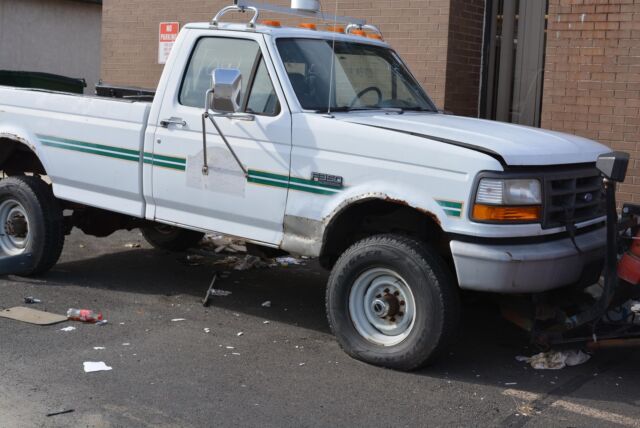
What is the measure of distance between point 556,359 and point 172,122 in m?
3.18

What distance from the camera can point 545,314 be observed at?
5887mm

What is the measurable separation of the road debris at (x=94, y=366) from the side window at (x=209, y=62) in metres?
2.04

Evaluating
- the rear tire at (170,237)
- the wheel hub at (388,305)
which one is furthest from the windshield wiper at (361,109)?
the rear tire at (170,237)

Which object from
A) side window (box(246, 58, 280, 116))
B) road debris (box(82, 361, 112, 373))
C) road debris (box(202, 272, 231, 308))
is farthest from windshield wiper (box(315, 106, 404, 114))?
road debris (box(82, 361, 112, 373))

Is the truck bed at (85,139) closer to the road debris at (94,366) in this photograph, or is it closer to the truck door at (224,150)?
the truck door at (224,150)

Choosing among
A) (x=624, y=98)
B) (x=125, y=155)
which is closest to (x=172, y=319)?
(x=125, y=155)

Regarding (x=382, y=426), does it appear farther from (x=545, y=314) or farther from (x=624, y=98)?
(x=624, y=98)

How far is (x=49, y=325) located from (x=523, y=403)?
3397 mm

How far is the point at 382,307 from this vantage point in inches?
230

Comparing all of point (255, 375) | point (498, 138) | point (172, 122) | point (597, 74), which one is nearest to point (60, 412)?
point (255, 375)

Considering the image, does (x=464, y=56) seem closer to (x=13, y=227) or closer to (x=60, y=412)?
(x=13, y=227)

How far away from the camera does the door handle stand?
668cm

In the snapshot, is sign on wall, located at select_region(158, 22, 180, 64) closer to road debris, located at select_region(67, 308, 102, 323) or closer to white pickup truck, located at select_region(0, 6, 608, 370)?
white pickup truck, located at select_region(0, 6, 608, 370)

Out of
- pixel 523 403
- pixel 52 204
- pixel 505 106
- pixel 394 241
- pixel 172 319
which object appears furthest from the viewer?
pixel 505 106
